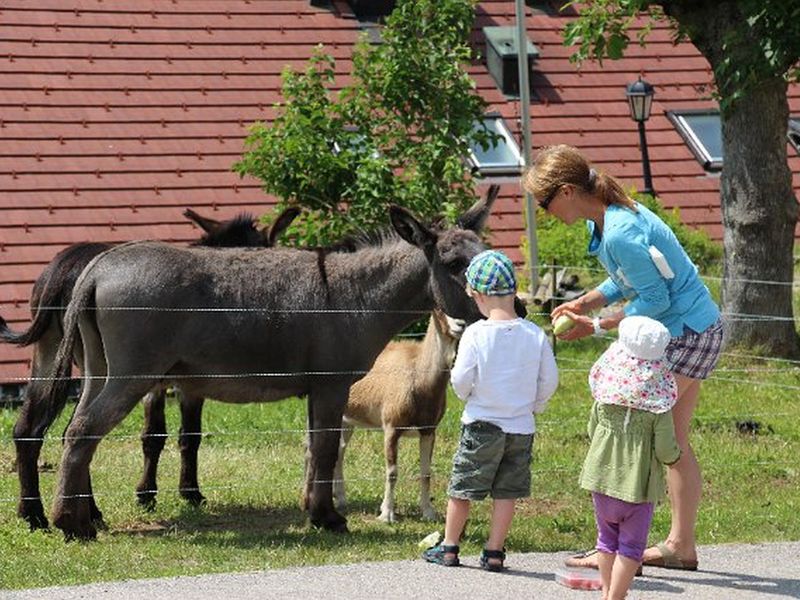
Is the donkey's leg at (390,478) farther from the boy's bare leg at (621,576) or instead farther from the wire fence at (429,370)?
the boy's bare leg at (621,576)

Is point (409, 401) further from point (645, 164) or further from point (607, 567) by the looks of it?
point (645, 164)

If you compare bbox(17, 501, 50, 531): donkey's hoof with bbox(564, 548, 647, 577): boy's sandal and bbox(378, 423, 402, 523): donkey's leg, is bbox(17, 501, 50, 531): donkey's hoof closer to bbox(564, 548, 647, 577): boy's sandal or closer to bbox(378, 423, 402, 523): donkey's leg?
bbox(378, 423, 402, 523): donkey's leg

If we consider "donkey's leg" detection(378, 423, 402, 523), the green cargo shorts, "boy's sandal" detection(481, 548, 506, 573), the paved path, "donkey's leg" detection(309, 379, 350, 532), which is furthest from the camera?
"donkey's leg" detection(378, 423, 402, 523)

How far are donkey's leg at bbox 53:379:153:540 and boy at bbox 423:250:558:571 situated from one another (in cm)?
238

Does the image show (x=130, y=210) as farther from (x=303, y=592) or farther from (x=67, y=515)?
(x=303, y=592)

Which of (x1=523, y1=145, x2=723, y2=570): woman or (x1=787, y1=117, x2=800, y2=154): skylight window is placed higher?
(x1=787, y1=117, x2=800, y2=154): skylight window

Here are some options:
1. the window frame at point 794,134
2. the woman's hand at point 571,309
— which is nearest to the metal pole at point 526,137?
the window frame at point 794,134

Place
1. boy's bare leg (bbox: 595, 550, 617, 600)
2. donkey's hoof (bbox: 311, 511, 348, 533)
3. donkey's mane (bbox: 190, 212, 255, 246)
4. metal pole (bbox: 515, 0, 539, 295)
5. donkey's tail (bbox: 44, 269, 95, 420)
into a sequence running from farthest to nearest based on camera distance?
metal pole (bbox: 515, 0, 539, 295) → donkey's mane (bbox: 190, 212, 255, 246) → donkey's hoof (bbox: 311, 511, 348, 533) → donkey's tail (bbox: 44, 269, 95, 420) → boy's bare leg (bbox: 595, 550, 617, 600)

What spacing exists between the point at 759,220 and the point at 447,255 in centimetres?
738

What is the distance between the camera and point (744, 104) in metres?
16.6

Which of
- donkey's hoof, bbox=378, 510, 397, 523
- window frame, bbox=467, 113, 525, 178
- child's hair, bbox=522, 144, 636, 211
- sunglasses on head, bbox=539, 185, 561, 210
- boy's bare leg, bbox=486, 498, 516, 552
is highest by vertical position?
window frame, bbox=467, 113, 525, 178

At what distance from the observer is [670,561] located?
29.0 feet

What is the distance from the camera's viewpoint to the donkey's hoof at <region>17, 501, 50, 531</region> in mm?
10336

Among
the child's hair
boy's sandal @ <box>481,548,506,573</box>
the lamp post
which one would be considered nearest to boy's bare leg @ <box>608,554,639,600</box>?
boy's sandal @ <box>481,548,506,573</box>
